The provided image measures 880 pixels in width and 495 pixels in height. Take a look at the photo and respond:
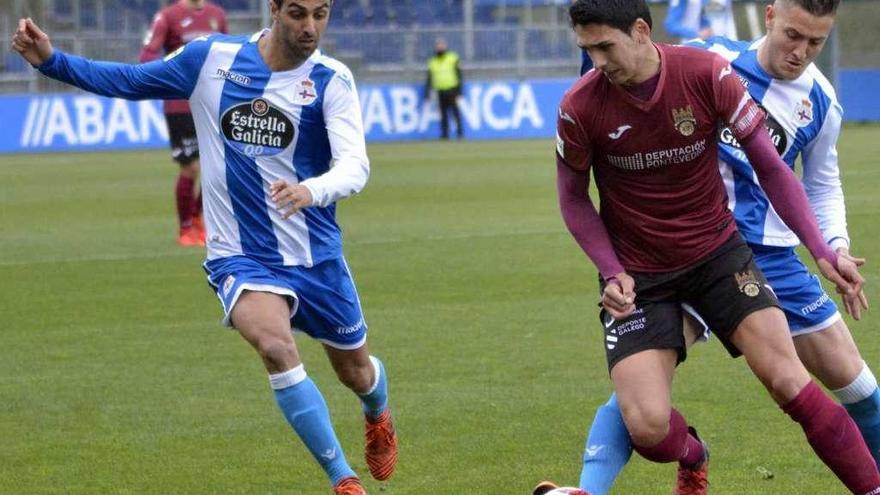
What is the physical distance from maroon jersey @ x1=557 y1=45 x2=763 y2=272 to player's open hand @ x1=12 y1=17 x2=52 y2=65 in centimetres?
226

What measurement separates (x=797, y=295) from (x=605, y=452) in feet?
3.40

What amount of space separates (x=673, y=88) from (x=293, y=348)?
1.85m

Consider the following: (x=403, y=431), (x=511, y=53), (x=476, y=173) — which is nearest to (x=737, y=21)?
(x=511, y=53)

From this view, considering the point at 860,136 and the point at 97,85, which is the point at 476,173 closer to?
the point at 860,136

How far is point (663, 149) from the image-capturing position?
5.41 m

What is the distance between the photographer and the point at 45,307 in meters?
11.6

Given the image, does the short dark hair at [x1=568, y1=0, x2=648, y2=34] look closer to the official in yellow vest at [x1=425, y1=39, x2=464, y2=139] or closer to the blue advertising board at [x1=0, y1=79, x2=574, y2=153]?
the blue advertising board at [x1=0, y1=79, x2=574, y2=153]

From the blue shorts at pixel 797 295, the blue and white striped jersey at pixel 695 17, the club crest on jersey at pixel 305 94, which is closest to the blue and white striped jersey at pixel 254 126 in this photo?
the club crest on jersey at pixel 305 94

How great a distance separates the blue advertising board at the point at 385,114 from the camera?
30594 mm

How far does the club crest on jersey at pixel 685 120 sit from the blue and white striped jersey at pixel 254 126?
5.01 ft

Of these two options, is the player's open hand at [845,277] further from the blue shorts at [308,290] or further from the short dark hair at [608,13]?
the blue shorts at [308,290]

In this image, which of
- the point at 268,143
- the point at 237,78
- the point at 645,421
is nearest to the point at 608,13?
the point at 645,421

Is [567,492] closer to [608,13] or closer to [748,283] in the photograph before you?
[748,283]

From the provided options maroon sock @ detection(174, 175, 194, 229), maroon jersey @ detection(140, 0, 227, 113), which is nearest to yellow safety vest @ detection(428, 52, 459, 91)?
maroon jersey @ detection(140, 0, 227, 113)
